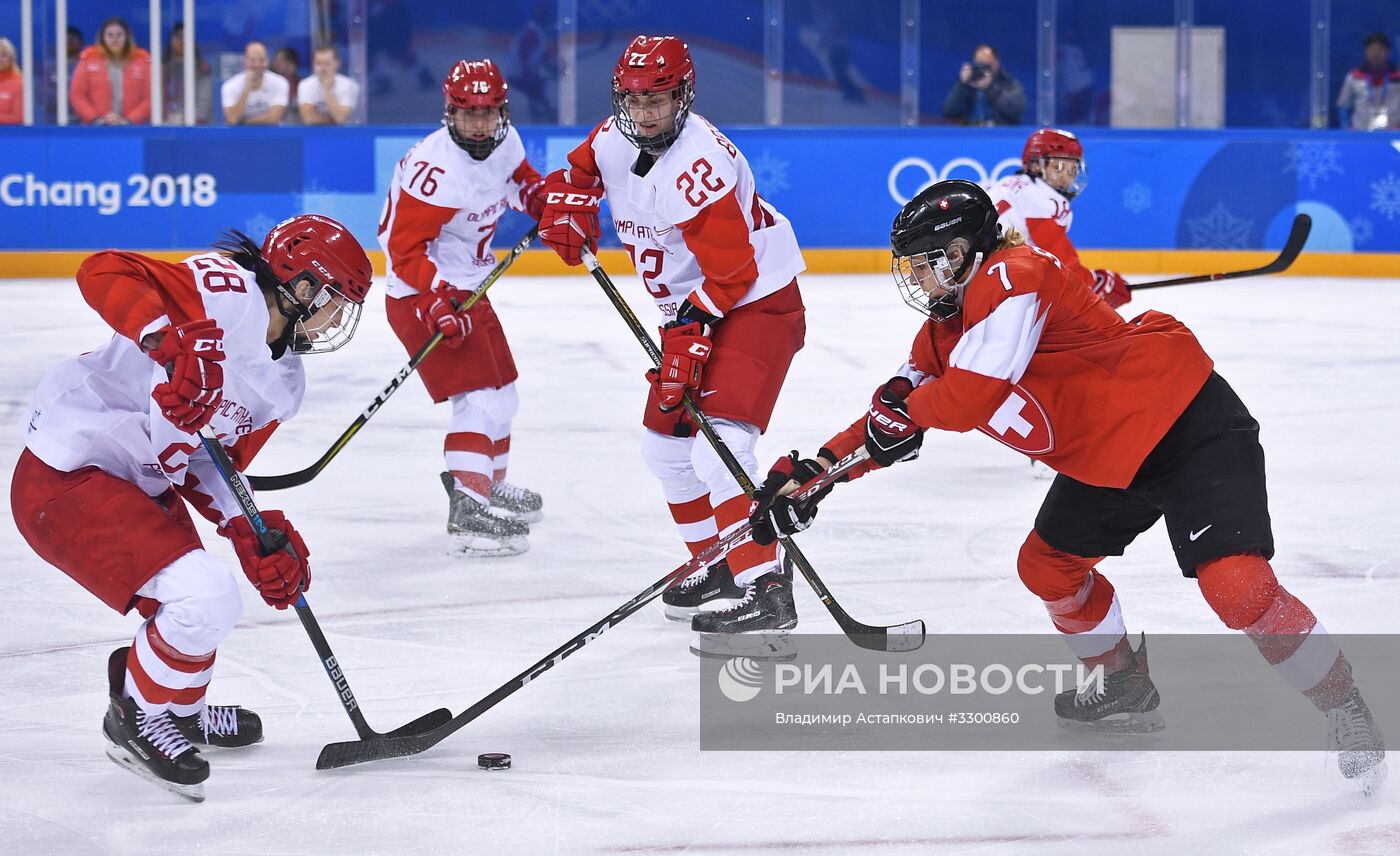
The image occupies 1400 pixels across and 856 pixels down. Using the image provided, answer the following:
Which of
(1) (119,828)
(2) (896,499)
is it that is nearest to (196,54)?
(2) (896,499)

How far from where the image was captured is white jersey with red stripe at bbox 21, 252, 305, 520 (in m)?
2.44

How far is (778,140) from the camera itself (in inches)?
390

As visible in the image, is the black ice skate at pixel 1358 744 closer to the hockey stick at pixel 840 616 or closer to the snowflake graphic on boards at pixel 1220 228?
the hockey stick at pixel 840 616

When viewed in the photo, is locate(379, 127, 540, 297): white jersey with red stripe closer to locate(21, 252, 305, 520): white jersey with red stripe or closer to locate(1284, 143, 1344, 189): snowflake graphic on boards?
locate(21, 252, 305, 520): white jersey with red stripe

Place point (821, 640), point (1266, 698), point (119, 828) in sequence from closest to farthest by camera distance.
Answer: point (119, 828), point (1266, 698), point (821, 640)

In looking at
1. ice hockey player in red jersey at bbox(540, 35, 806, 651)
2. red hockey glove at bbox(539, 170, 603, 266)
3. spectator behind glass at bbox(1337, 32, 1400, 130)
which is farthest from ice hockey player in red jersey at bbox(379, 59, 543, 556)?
spectator behind glass at bbox(1337, 32, 1400, 130)

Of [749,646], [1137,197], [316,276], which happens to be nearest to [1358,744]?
[749,646]

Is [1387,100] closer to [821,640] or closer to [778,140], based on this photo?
[778,140]

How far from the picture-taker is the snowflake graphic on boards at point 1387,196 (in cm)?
984

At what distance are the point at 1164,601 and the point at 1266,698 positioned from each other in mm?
641

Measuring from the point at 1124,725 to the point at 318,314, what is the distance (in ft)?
4.82

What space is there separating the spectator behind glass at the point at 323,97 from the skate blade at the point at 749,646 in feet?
23.7

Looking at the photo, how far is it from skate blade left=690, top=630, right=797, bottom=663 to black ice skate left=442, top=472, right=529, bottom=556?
91 centimetres

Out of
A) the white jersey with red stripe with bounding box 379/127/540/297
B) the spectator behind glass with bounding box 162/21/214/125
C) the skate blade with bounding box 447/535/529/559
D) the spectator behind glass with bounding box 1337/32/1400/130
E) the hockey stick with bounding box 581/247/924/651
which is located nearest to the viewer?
the hockey stick with bounding box 581/247/924/651
